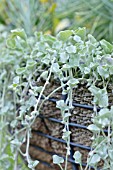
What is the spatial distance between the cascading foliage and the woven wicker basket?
2 centimetres

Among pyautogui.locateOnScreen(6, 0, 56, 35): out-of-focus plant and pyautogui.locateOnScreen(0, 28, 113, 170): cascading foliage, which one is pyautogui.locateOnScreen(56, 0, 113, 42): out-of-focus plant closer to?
pyautogui.locateOnScreen(6, 0, 56, 35): out-of-focus plant

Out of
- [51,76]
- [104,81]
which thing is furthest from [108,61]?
[51,76]

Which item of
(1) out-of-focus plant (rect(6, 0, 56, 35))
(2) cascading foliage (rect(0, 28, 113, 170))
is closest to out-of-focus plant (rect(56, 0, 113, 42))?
(1) out-of-focus plant (rect(6, 0, 56, 35))

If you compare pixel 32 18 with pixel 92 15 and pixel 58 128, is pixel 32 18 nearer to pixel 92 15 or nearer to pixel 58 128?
pixel 92 15

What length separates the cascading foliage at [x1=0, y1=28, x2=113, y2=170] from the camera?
1.88 ft

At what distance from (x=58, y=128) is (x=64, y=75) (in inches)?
5.0

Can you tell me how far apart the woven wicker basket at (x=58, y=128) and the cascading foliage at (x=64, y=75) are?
0.02m

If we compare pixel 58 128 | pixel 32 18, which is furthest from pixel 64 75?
pixel 32 18

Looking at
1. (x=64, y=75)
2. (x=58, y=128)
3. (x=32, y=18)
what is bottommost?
(x=58, y=128)

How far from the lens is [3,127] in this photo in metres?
0.80

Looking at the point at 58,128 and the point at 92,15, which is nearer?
the point at 58,128

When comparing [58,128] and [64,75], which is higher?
[64,75]

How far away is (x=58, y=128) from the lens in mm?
743

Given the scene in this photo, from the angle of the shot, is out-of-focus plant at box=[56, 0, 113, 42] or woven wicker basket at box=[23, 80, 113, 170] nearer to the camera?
woven wicker basket at box=[23, 80, 113, 170]
